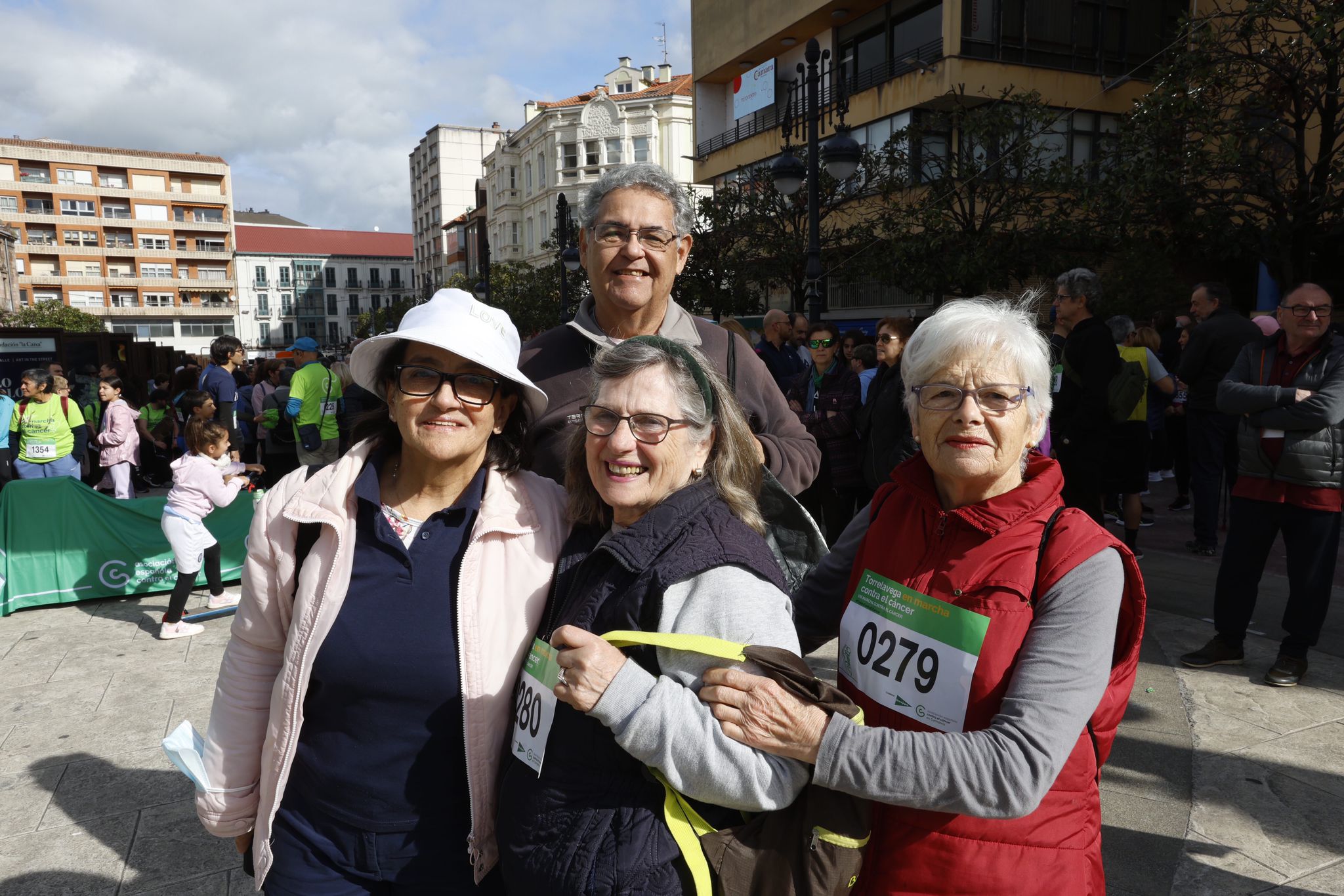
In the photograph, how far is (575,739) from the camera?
160cm

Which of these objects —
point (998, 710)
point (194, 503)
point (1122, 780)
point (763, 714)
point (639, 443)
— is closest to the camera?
point (763, 714)

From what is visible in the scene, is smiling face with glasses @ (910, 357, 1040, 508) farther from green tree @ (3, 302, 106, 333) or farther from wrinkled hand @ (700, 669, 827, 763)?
green tree @ (3, 302, 106, 333)

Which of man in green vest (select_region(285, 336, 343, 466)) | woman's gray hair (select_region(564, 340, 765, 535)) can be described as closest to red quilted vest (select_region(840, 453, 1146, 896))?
woman's gray hair (select_region(564, 340, 765, 535))

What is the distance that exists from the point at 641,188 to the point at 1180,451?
33.1 feet

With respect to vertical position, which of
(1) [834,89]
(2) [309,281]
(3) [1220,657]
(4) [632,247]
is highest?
(2) [309,281]

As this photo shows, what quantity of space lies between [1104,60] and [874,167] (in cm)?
1025

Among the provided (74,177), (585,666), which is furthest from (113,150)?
(585,666)

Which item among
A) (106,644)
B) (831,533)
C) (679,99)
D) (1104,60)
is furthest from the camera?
(679,99)

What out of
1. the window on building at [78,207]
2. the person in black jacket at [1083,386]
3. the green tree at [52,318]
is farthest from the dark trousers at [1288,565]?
the window on building at [78,207]

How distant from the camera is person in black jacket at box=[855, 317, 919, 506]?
5934mm

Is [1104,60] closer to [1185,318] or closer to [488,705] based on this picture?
[1185,318]

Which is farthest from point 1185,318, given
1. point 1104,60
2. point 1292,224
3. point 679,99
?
point 679,99

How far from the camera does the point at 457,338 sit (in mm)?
1977

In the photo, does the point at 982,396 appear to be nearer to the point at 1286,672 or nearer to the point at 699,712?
the point at 699,712
